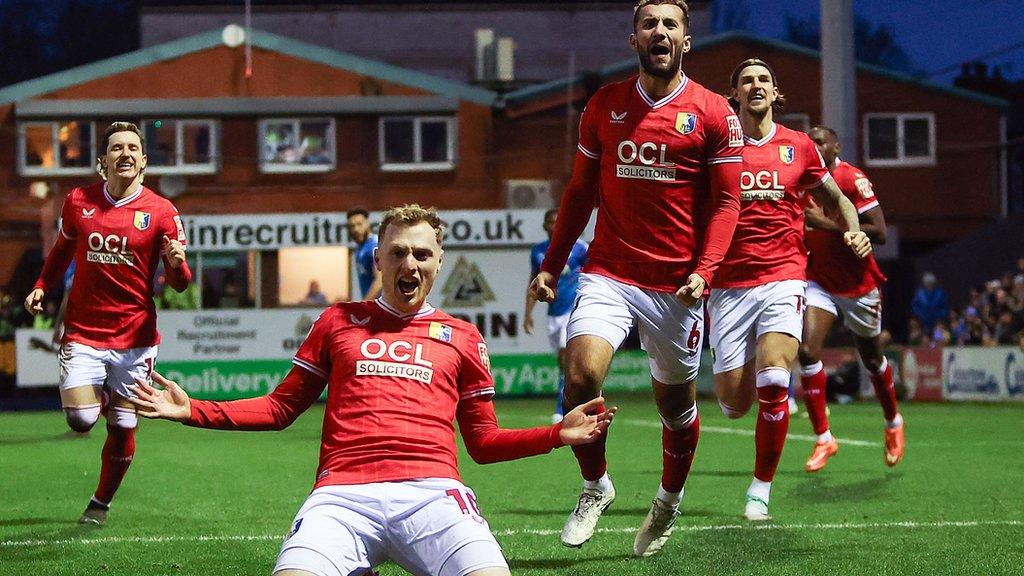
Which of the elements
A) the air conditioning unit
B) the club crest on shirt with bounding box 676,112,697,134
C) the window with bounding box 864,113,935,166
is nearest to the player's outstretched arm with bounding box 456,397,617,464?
the club crest on shirt with bounding box 676,112,697,134

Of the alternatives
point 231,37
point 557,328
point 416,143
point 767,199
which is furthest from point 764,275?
point 231,37

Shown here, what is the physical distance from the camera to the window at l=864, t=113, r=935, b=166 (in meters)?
41.0

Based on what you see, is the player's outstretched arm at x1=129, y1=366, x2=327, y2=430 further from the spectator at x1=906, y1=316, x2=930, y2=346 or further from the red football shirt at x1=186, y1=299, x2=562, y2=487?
the spectator at x1=906, y1=316, x2=930, y2=346

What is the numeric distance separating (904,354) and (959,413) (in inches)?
163

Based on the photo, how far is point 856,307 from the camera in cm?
1135

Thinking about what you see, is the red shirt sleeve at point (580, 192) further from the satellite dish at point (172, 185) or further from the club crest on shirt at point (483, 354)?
the satellite dish at point (172, 185)

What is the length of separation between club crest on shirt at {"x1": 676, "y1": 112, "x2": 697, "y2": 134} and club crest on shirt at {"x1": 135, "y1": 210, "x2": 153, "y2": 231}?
3.42 meters

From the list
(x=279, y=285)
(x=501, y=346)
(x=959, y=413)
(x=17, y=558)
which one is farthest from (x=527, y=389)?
(x=17, y=558)

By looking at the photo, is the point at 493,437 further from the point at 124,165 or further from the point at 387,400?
the point at 124,165

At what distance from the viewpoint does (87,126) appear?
37469 mm

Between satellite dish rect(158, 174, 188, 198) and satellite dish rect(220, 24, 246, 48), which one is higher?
satellite dish rect(220, 24, 246, 48)

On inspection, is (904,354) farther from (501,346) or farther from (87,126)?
(87,126)

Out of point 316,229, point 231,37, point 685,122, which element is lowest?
point 685,122

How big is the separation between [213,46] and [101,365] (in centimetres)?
2977
